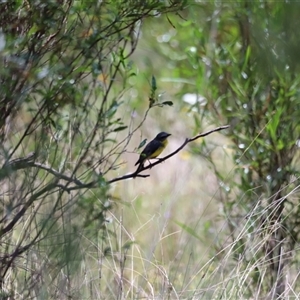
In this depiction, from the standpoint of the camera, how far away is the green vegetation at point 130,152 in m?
2.43

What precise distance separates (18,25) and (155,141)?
3.08 feet

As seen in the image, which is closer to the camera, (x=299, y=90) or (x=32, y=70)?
(x=32, y=70)

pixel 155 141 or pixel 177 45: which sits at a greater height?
pixel 177 45

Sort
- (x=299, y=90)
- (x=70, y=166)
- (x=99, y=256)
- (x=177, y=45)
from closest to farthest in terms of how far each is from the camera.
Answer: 1. (x=99, y=256)
2. (x=70, y=166)
3. (x=299, y=90)
4. (x=177, y=45)

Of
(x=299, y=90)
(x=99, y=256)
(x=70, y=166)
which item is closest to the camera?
(x=99, y=256)

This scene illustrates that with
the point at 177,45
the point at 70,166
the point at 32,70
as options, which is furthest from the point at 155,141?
the point at 177,45

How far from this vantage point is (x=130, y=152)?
2514 millimetres

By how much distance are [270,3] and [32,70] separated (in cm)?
206

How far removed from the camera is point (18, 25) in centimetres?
242

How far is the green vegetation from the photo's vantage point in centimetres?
243

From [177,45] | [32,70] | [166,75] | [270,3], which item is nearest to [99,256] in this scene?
[32,70]

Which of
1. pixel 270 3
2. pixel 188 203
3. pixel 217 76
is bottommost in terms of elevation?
pixel 188 203

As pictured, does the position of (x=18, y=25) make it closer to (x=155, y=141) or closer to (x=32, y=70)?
(x=32, y=70)

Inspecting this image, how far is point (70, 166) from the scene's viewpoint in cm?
311
